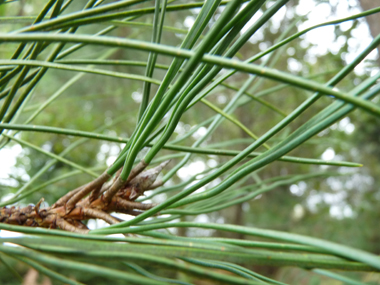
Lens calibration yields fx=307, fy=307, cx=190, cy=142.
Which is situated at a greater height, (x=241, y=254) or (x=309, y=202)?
(x=309, y=202)

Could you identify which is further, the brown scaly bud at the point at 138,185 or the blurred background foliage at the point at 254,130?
the blurred background foliage at the point at 254,130

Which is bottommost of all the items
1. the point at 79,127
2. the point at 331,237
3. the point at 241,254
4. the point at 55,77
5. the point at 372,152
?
the point at 241,254

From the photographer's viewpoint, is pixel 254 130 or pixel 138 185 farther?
pixel 254 130

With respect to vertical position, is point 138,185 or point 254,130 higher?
point 254,130

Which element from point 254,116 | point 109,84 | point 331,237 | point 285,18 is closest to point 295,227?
point 331,237

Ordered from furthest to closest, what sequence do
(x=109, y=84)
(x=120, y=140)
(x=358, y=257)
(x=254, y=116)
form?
(x=254, y=116) < (x=109, y=84) < (x=120, y=140) < (x=358, y=257)

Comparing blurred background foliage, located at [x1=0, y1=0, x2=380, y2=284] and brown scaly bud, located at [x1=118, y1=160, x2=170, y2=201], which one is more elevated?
blurred background foliage, located at [x1=0, y1=0, x2=380, y2=284]

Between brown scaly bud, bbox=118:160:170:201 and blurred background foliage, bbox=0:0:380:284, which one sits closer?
brown scaly bud, bbox=118:160:170:201

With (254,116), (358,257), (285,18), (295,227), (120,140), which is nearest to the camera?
(358,257)

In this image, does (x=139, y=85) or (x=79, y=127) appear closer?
(x=79, y=127)

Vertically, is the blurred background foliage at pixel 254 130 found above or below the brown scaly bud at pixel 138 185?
above

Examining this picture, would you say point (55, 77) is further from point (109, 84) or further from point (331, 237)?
point (331, 237)
